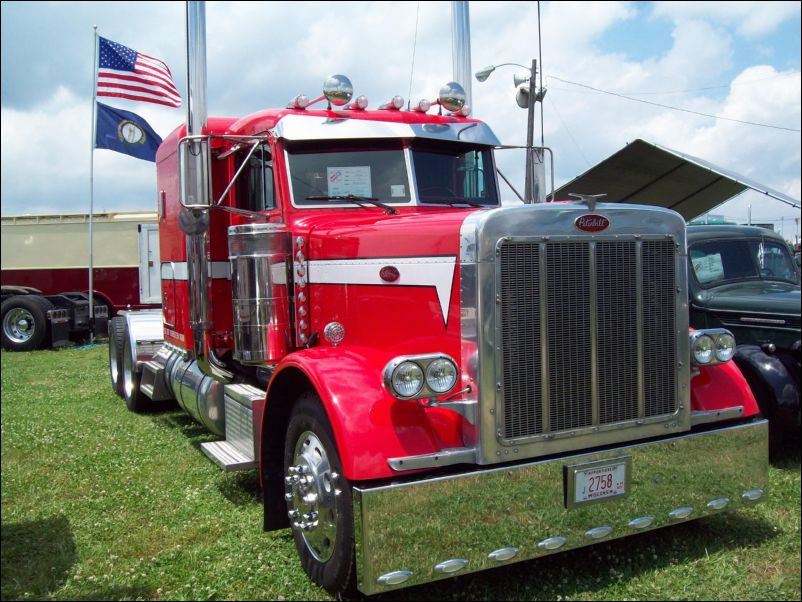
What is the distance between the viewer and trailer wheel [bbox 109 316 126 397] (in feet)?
29.7

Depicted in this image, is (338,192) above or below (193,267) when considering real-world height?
above

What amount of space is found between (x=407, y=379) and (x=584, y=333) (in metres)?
0.96

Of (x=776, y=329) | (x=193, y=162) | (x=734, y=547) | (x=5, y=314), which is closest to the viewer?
(x=734, y=547)

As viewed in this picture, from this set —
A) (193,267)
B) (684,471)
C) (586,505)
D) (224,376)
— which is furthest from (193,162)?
(684,471)

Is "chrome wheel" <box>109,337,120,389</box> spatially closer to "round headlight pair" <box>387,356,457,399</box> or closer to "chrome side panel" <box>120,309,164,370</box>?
"chrome side panel" <box>120,309,164,370</box>

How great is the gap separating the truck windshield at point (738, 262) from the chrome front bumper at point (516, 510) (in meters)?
3.57

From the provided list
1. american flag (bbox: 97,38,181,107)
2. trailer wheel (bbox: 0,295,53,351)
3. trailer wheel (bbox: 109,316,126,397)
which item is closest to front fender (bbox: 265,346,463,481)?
trailer wheel (bbox: 109,316,126,397)

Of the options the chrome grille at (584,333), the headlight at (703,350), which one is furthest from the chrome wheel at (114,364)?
the headlight at (703,350)

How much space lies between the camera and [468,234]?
3.56m

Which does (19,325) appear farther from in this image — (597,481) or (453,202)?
(597,481)

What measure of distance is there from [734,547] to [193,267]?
4018mm

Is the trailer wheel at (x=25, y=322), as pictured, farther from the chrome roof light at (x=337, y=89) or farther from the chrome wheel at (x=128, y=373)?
the chrome roof light at (x=337, y=89)

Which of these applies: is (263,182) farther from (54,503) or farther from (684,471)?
(684,471)

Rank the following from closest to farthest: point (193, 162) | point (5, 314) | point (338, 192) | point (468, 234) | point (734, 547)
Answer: point (468, 234) → point (734, 547) → point (193, 162) → point (338, 192) → point (5, 314)
